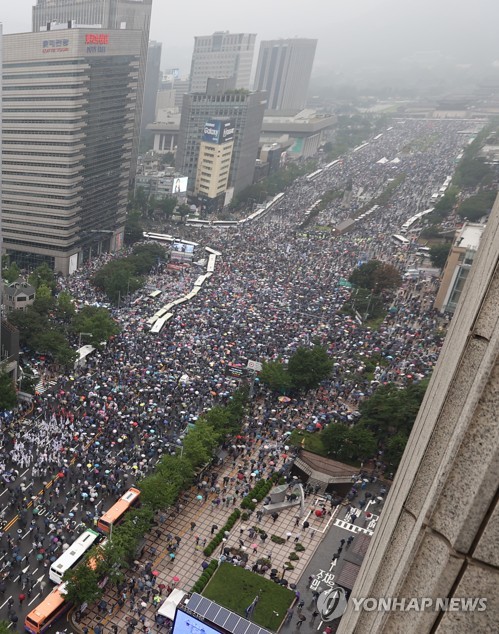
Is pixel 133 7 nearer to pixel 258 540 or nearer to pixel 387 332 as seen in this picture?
pixel 387 332

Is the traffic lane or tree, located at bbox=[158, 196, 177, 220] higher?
the traffic lane

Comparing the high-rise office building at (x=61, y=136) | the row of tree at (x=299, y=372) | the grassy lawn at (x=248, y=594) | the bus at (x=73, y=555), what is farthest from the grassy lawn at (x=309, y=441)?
the high-rise office building at (x=61, y=136)

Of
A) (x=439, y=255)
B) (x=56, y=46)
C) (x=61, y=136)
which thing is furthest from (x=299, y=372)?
(x=56, y=46)

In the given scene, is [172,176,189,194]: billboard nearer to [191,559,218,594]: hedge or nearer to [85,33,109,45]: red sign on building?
[85,33,109,45]: red sign on building

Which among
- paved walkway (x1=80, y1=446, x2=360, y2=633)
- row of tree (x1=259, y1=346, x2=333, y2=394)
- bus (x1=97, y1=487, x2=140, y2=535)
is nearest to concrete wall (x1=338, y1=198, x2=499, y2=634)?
paved walkway (x1=80, y1=446, x2=360, y2=633)

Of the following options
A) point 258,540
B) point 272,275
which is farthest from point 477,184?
point 258,540
